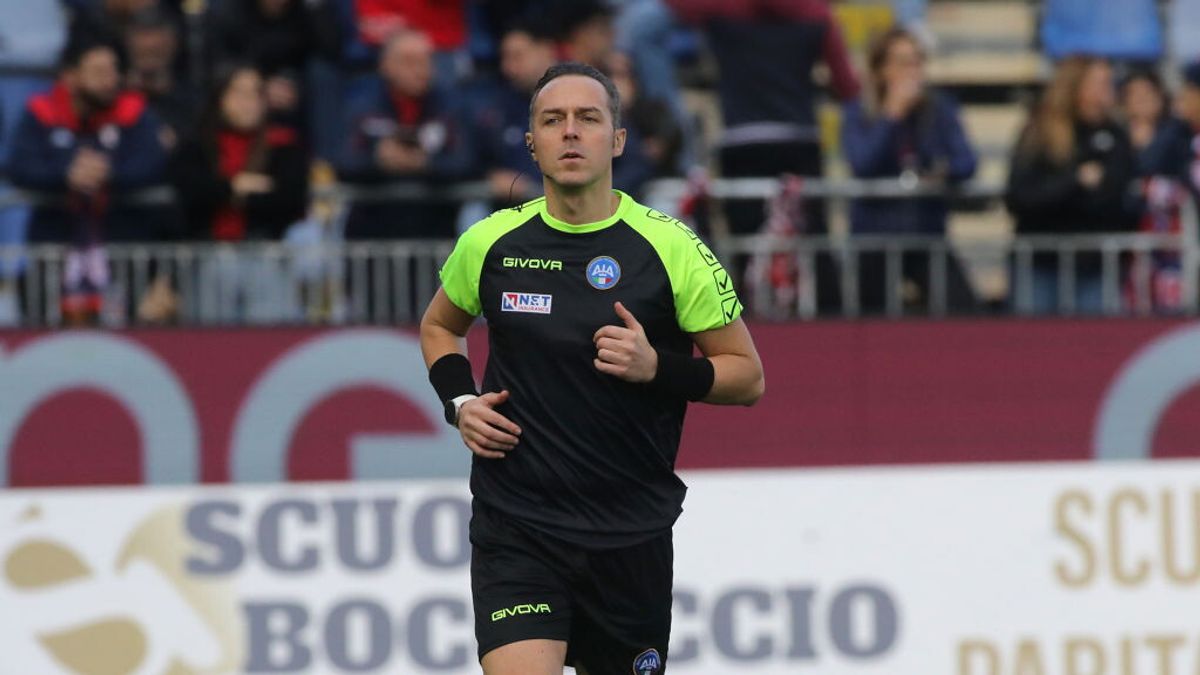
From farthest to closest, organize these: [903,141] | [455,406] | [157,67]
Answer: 1. [157,67]
2. [903,141]
3. [455,406]

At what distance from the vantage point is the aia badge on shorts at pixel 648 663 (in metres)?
6.05

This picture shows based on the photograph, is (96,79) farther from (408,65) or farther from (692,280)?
(692,280)

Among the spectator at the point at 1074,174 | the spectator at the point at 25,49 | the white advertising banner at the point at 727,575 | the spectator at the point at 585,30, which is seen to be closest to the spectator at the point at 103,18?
the spectator at the point at 25,49

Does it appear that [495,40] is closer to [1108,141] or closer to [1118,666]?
[1108,141]

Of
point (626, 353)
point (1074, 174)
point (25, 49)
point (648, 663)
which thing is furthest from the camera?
point (25, 49)

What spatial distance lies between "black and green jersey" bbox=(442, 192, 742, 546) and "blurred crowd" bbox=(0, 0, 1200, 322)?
353 cm

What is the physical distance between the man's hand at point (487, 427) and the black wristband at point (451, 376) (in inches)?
5.5

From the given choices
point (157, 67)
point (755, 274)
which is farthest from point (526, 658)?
point (157, 67)

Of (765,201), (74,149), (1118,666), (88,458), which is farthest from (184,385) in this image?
(1118,666)

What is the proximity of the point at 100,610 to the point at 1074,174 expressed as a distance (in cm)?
489

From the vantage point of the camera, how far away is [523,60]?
10227mm

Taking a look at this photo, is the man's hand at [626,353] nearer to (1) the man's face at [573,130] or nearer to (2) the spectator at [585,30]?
(1) the man's face at [573,130]


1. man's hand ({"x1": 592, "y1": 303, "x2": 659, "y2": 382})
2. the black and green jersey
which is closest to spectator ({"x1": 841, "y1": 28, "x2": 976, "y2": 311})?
the black and green jersey

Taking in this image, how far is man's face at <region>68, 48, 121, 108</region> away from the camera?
32.5 feet
